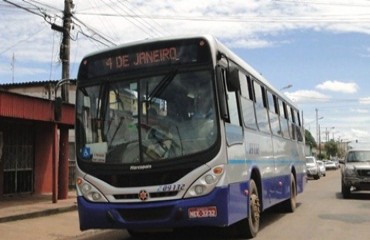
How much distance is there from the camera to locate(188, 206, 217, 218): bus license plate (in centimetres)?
775

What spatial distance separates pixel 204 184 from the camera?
7.79 m

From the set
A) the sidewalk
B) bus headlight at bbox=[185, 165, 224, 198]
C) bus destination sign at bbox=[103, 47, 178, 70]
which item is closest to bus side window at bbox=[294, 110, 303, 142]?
the sidewalk

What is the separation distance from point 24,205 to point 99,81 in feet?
28.3

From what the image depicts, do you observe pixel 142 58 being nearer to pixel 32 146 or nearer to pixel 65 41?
pixel 65 41

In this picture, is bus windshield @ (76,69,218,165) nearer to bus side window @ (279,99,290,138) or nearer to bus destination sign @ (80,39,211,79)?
bus destination sign @ (80,39,211,79)

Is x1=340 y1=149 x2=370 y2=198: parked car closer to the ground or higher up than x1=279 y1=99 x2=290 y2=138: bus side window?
closer to the ground

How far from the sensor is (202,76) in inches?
320

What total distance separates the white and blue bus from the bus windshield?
15mm

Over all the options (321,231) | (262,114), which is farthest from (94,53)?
(321,231)

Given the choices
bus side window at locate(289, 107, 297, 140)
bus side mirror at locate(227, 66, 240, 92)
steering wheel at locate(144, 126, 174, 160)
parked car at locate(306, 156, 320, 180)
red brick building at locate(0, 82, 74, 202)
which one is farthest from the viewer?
parked car at locate(306, 156, 320, 180)

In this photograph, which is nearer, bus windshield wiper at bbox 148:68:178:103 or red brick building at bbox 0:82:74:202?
bus windshield wiper at bbox 148:68:178:103

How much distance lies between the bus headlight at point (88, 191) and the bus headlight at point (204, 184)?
1.39m

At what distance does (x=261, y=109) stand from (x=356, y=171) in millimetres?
9124

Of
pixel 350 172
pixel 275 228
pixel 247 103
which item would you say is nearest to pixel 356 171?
pixel 350 172
